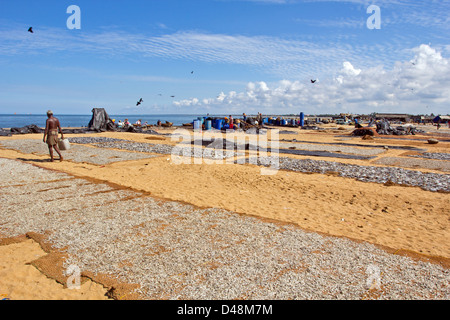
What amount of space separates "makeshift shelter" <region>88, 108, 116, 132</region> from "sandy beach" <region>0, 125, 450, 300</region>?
17381 mm

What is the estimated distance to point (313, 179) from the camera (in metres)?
11.1

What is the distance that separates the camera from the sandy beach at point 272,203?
4.32 metres

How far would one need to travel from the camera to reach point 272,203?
791 centimetres

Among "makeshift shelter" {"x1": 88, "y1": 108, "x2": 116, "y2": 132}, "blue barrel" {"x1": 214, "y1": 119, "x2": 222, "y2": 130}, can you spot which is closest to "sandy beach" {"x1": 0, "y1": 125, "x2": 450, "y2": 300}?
"makeshift shelter" {"x1": 88, "y1": 108, "x2": 116, "y2": 132}

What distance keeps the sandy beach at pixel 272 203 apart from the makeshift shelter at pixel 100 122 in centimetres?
1738

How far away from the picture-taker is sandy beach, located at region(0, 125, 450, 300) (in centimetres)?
432

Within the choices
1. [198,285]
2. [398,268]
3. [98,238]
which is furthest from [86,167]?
[398,268]

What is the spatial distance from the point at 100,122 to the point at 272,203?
28.4 meters

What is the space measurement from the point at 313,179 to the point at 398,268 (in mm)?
6768
